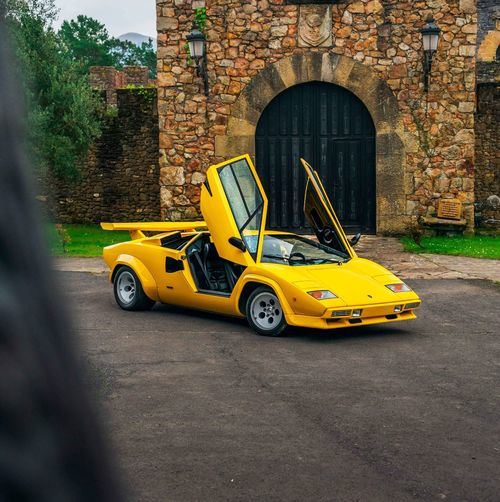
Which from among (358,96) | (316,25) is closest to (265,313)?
(358,96)

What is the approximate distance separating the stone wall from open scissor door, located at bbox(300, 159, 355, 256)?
12.2 m

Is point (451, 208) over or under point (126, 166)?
under

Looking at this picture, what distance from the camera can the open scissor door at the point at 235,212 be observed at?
8844mm

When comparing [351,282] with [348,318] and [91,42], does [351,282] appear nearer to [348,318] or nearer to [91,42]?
[348,318]

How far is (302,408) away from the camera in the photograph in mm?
5598

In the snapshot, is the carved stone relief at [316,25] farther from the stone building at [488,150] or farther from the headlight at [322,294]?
the headlight at [322,294]

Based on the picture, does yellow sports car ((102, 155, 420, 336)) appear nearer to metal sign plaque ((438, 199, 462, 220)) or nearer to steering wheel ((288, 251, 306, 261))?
steering wheel ((288, 251, 306, 261))

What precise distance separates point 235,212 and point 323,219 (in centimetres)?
125

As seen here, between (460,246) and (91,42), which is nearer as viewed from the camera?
(460,246)

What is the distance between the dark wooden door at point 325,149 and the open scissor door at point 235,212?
8.99m

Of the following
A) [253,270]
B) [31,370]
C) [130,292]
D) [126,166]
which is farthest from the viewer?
[126,166]

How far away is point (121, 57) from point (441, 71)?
61.3 m

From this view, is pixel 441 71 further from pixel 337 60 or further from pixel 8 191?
pixel 8 191

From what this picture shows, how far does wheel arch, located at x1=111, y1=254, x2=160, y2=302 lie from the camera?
965 cm
